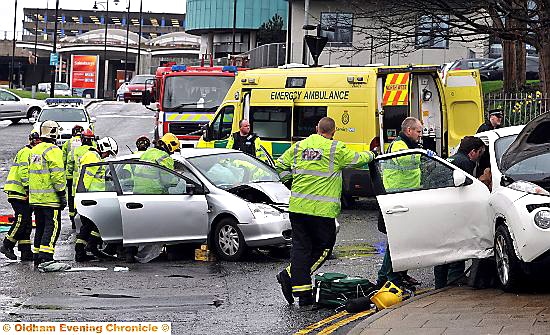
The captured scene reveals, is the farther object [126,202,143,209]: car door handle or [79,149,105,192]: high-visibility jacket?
[79,149,105,192]: high-visibility jacket

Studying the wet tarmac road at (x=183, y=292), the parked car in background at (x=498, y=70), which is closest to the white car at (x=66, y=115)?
the parked car in background at (x=498, y=70)

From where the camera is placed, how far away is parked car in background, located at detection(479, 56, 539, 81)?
40922 millimetres

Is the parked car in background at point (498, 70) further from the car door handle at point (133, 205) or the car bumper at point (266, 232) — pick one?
the car door handle at point (133, 205)

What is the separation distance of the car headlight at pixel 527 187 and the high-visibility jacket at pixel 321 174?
1.36 meters

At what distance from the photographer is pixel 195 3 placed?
77438 mm

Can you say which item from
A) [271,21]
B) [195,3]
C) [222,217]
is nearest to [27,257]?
[222,217]

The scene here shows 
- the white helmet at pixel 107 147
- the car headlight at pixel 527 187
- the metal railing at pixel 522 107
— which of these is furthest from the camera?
the metal railing at pixel 522 107

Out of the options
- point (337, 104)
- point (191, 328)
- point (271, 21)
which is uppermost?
point (271, 21)

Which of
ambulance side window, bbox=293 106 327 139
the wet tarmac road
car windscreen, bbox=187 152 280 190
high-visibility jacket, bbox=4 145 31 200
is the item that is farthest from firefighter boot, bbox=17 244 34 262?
ambulance side window, bbox=293 106 327 139

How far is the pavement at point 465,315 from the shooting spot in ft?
27.1

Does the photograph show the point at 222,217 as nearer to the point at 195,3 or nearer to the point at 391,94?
the point at 391,94

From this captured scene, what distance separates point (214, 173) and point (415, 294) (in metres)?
4.27

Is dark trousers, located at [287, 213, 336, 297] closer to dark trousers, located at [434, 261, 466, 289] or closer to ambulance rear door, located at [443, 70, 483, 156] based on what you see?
dark trousers, located at [434, 261, 466, 289]

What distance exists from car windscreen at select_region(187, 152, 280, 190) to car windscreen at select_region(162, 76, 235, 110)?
12.2m
